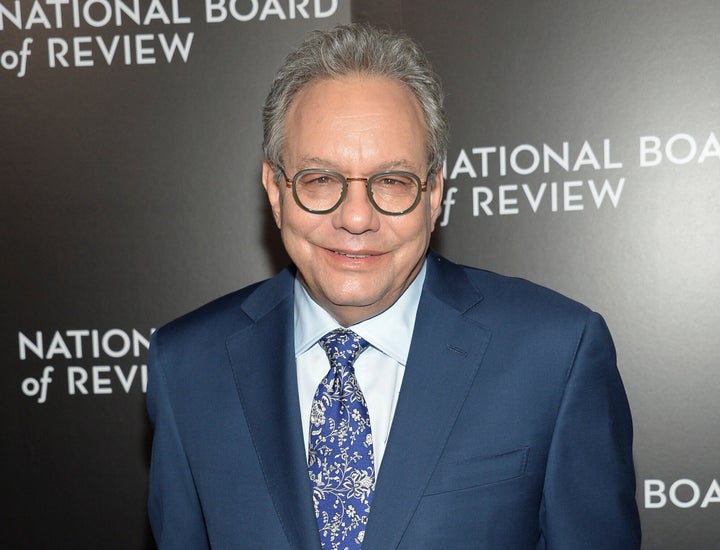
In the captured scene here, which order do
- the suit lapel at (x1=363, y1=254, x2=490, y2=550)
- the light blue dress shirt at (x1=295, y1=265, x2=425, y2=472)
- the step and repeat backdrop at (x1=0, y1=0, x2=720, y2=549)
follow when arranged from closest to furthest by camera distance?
the suit lapel at (x1=363, y1=254, x2=490, y2=550)
the light blue dress shirt at (x1=295, y1=265, x2=425, y2=472)
the step and repeat backdrop at (x1=0, y1=0, x2=720, y2=549)

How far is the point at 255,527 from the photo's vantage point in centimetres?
131

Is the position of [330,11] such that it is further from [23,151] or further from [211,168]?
[23,151]

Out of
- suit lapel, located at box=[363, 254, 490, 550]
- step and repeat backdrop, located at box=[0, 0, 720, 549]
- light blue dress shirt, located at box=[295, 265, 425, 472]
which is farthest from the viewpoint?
step and repeat backdrop, located at box=[0, 0, 720, 549]

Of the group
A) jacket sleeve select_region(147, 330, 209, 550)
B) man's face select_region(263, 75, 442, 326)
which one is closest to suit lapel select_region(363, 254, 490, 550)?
man's face select_region(263, 75, 442, 326)

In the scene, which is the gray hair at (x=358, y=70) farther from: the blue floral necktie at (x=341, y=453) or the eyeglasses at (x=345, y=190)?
the blue floral necktie at (x=341, y=453)

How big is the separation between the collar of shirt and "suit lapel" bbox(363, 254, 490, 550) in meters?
0.03

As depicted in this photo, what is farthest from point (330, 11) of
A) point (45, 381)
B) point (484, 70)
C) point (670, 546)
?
point (670, 546)

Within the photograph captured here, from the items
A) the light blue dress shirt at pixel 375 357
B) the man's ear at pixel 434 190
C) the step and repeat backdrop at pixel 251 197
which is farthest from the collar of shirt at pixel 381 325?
the step and repeat backdrop at pixel 251 197

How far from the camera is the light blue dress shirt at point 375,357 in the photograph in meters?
1.34

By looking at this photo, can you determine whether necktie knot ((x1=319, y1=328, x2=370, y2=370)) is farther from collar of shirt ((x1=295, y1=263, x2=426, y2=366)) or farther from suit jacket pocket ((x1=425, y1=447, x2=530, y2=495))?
suit jacket pocket ((x1=425, y1=447, x2=530, y2=495))

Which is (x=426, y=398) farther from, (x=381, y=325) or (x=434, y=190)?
(x=434, y=190)

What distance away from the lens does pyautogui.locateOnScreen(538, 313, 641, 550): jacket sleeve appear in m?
1.31

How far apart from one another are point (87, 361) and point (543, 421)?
4.95 feet

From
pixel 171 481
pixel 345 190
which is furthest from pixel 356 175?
pixel 171 481
